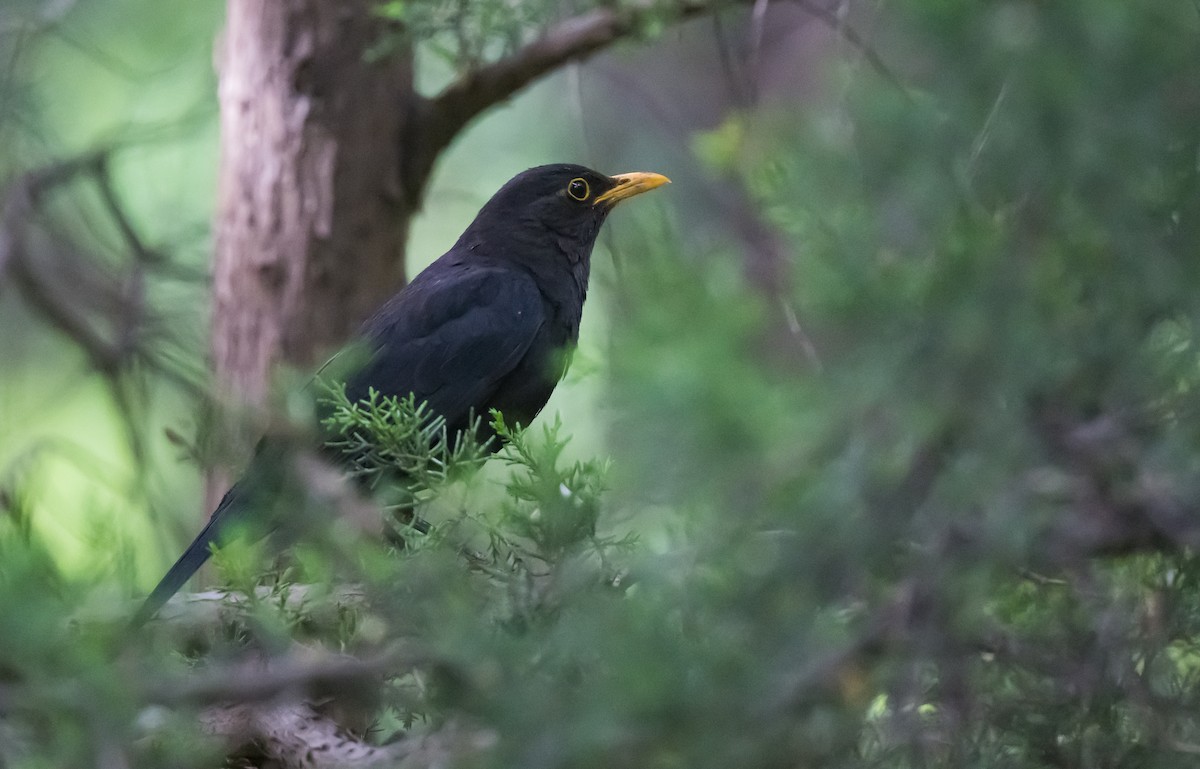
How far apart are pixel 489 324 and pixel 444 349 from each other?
7.1 inches

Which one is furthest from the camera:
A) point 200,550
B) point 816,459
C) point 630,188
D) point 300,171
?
point 630,188

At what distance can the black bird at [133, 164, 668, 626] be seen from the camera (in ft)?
13.7

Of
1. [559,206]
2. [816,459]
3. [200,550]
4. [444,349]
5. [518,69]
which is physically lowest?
[200,550]

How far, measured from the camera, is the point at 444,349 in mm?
4203

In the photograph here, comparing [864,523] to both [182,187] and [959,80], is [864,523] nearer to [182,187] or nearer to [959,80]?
[959,80]

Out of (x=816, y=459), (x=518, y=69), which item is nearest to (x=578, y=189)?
(x=518, y=69)

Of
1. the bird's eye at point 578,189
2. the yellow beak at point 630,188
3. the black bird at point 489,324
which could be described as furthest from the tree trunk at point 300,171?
the yellow beak at point 630,188

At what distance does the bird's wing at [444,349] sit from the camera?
416 centimetres

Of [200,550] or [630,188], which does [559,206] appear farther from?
[200,550]

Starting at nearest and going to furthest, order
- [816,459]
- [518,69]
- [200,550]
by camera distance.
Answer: [816,459]
[200,550]
[518,69]

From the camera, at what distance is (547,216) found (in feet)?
15.2

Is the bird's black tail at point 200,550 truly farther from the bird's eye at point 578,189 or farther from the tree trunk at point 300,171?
the bird's eye at point 578,189

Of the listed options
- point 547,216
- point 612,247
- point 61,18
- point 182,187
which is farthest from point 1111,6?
point 182,187

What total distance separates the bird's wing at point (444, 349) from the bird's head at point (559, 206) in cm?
46
